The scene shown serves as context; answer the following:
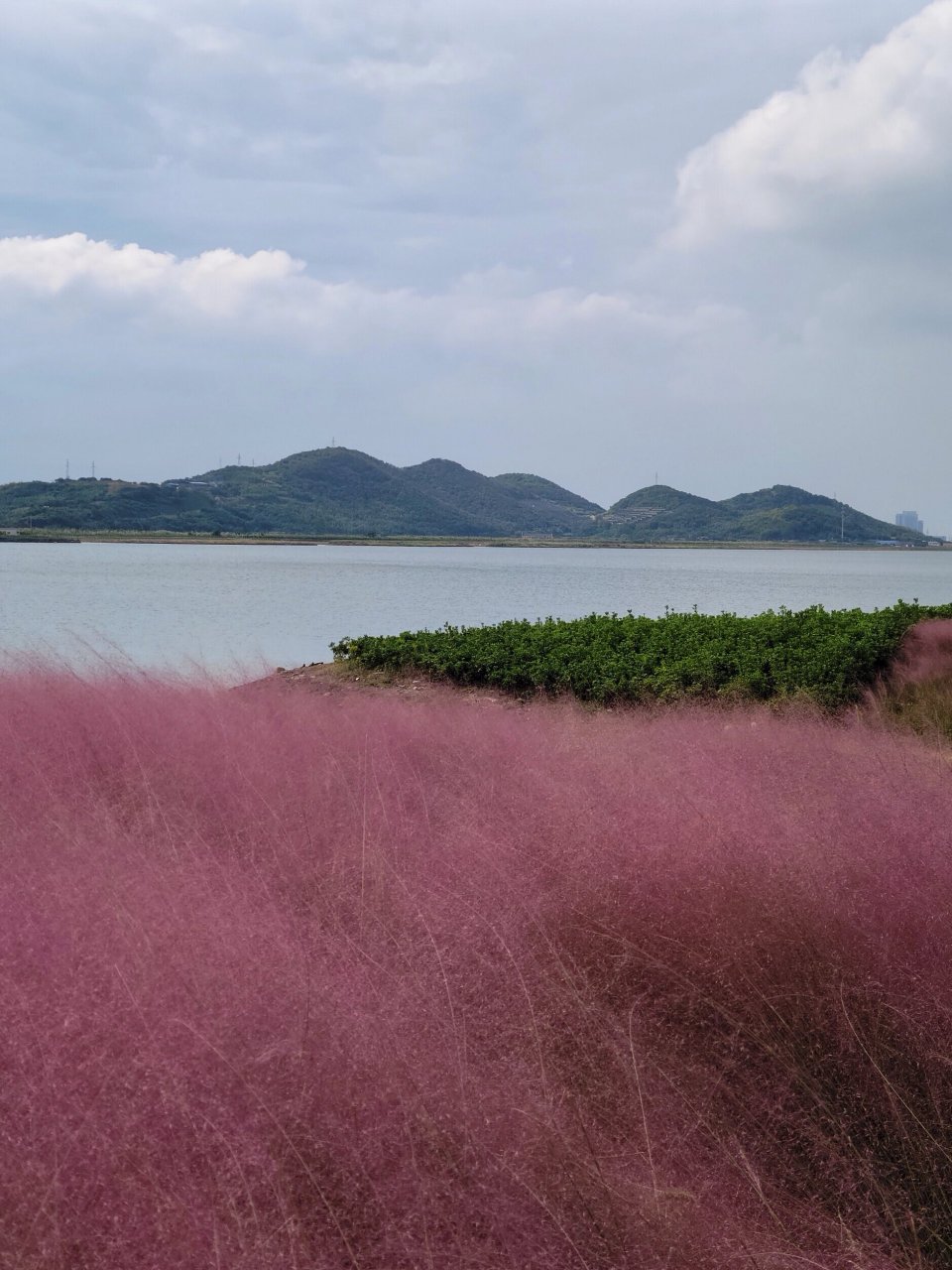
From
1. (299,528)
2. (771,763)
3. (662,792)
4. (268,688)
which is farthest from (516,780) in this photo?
(299,528)

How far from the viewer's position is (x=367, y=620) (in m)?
22.9

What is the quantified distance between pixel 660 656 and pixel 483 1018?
852 centimetres

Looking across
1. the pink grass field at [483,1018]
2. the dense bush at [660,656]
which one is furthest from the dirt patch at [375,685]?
the pink grass field at [483,1018]

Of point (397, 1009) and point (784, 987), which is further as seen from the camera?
point (784, 987)

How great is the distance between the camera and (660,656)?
1092 cm

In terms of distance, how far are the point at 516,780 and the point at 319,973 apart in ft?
7.51

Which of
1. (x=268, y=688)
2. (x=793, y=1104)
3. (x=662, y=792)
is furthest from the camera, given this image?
(x=268, y=688)

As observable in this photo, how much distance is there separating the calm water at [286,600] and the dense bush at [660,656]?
205 centimetres

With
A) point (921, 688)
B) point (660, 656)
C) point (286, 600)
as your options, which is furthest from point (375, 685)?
point (286, 600)

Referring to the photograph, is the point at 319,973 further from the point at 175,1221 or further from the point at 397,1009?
the point at 175,1221

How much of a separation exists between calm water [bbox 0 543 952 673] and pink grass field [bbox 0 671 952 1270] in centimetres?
472

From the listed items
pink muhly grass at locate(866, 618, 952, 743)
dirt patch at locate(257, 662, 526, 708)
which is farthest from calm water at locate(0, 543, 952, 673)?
pink muhly grass at locate(866, 618, 952, 743)

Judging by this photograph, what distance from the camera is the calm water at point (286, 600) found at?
14.6m

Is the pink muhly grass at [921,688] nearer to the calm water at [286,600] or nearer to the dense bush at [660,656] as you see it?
the dense bush at [660,656]
